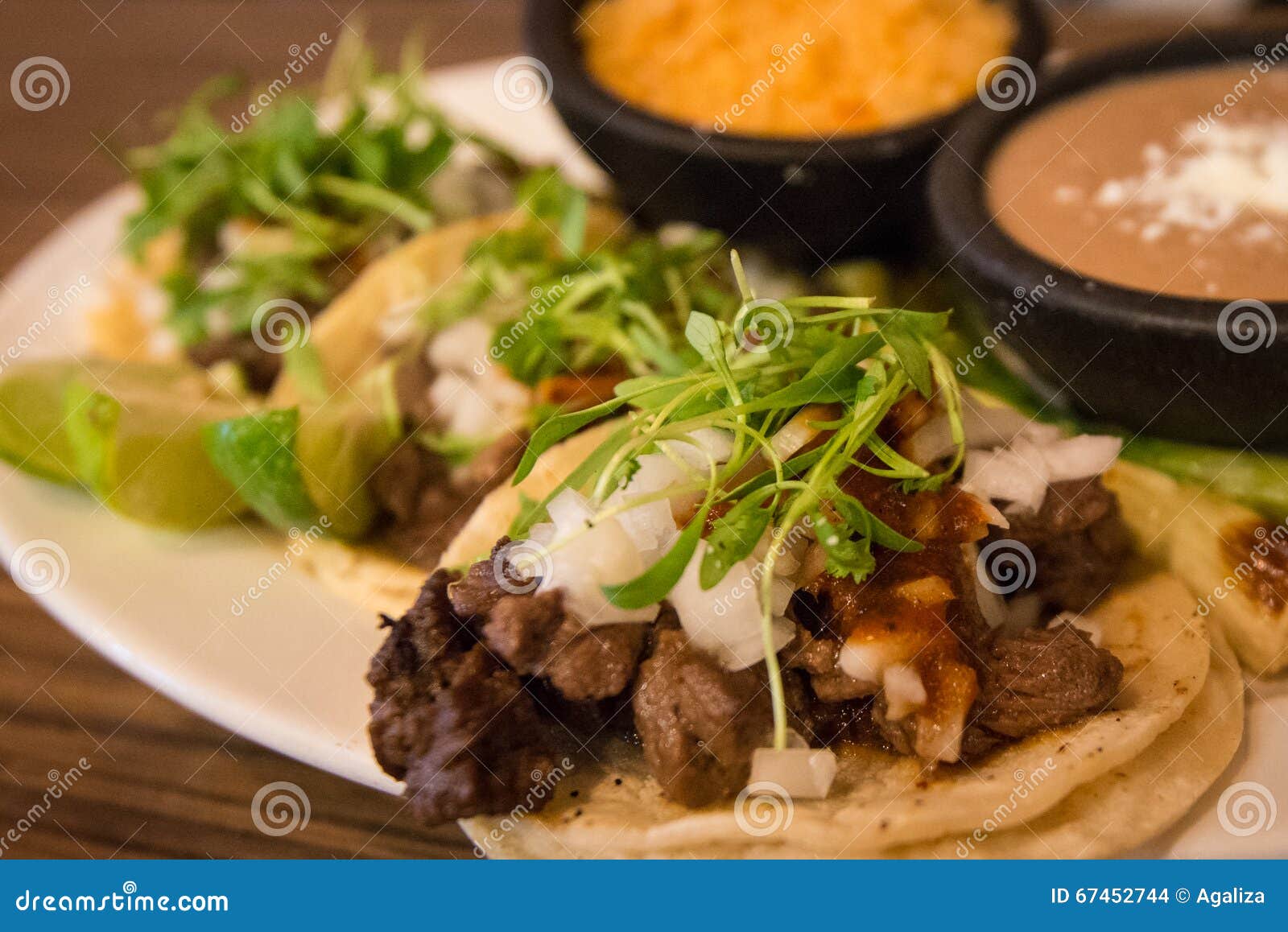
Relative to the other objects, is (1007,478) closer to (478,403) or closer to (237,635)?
(478,403)

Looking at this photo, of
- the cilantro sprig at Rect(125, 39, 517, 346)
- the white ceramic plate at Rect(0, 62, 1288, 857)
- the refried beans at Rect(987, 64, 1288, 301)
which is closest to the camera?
the white ceramic plate at Rect(0, 62, 1288, 857)

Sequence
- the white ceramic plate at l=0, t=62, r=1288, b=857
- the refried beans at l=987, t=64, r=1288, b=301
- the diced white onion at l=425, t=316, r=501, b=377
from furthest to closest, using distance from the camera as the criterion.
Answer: the diced white onion at l=425, t=316, r=501, b=377 < the refried beans at l=987, t=64, r=1288, b=301 < the white ceramic plate at l=0, t=62, r=1288, b=857

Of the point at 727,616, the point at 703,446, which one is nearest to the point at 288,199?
the point at 703,446

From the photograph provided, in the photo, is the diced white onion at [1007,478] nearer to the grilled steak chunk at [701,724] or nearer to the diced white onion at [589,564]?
the grilled steak chunk at [701,724]

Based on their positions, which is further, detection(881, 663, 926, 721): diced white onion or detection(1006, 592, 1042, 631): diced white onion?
detection(1006, 592, 1042, 631): diced white onion

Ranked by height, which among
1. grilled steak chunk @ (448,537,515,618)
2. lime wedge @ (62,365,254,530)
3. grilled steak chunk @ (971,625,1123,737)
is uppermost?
grilled steak chunk @ (971,625,1123,737)

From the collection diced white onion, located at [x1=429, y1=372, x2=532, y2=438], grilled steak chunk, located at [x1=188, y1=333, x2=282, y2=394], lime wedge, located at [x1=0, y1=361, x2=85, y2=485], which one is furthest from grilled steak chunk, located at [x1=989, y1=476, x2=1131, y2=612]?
lime wedge, located at [x1=0, y1=361, x2=85, y2=485]

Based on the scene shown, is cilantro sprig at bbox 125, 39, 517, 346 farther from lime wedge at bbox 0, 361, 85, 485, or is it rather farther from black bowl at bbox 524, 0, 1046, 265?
lime wedge at bbox 0, 361, 85, 485
